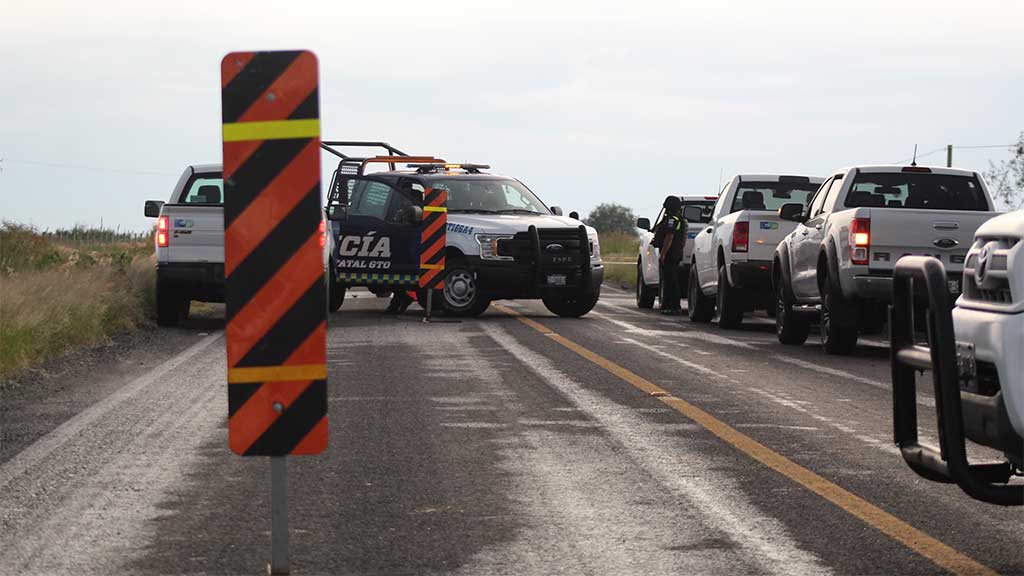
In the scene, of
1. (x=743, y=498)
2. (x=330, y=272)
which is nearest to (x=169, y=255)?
(x=330, y=272)

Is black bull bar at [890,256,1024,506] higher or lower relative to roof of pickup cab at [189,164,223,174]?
lower

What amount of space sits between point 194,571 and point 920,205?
1151 centimetres

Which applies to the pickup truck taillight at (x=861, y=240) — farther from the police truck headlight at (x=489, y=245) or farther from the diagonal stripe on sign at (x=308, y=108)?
the diagonal stripe on sign at (x=308, y=108)

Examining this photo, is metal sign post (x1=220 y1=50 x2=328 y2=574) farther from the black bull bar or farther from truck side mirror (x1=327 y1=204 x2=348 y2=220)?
truck side mirror (x1=327 y1=204 x2=348 y2=220)

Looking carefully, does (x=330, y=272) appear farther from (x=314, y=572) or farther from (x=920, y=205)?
(x=314, y=572)

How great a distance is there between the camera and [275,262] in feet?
18.5

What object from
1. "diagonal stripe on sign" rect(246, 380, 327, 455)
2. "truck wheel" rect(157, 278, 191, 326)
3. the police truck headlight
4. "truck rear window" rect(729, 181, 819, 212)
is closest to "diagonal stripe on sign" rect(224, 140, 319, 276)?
"diagonal stripe on sign" rect(246, 380, 327, 455)

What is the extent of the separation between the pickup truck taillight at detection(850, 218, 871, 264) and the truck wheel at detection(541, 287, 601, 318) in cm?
731

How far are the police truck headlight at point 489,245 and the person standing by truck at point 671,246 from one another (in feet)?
12.1

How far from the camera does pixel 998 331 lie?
5.21 meters

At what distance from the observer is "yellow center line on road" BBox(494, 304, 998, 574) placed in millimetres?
5988

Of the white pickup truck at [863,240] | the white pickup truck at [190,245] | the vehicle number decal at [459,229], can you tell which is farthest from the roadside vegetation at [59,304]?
the white pickup truck at [863,240]

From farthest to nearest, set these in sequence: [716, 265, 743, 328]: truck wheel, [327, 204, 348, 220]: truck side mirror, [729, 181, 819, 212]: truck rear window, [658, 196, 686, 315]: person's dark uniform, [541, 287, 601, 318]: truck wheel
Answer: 1. [658, 196, 686, 315]: person's dark uniform
2. [541, 287, 601, 318]: truck wheel
3. [327, 204, 348, 220]: truck side mirror
4. [729, 181, 819, 212]: truck rear window
5. [716, 265, 743, 328]: truck wheel

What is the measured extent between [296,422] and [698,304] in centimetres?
1692
